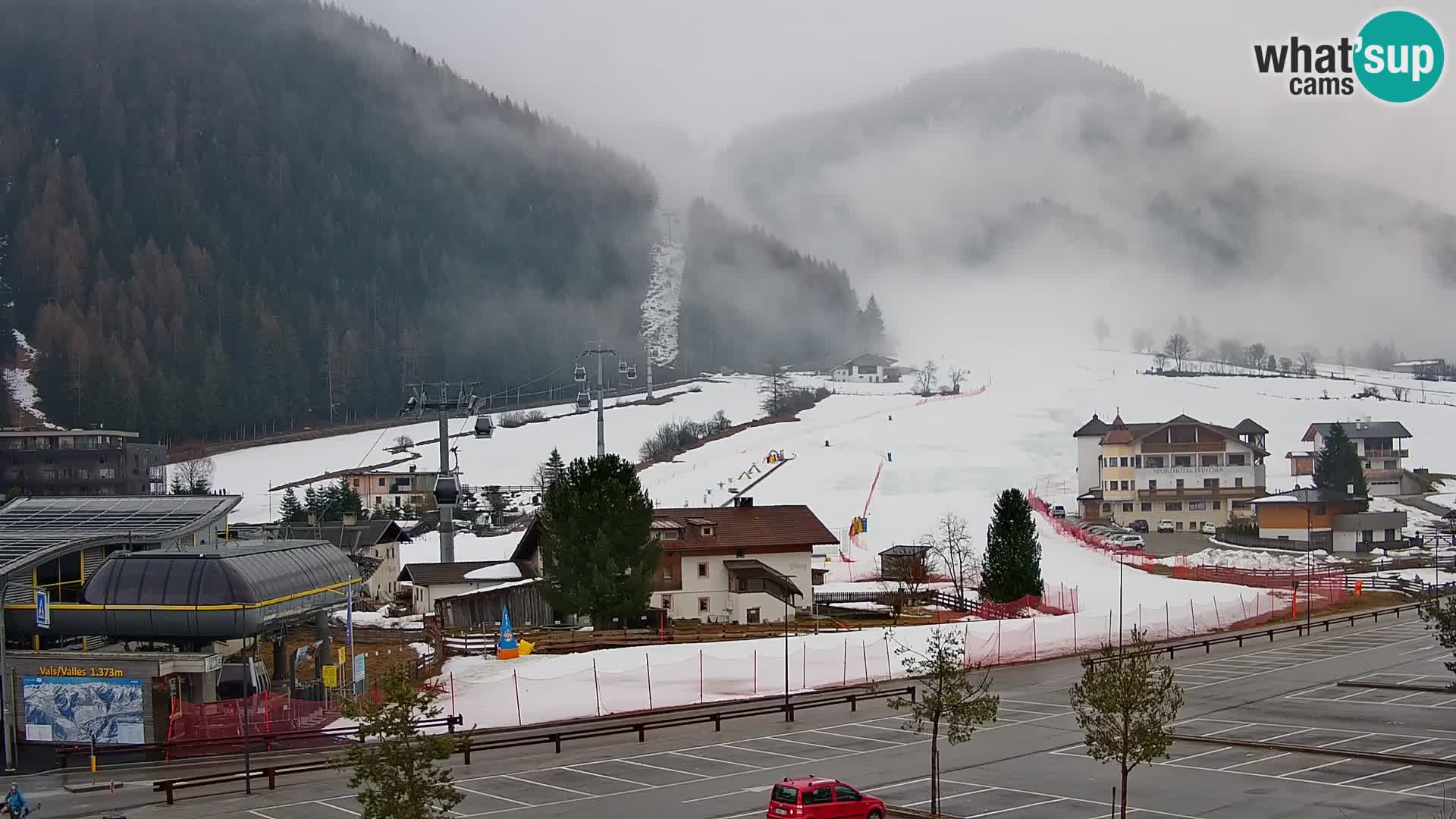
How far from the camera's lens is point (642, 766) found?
82.8 feet

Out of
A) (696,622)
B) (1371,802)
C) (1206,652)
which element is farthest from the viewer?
(696,622)

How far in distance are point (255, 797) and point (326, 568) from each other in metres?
11.8

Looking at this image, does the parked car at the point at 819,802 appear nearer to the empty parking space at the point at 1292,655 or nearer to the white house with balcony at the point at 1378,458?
the empty parking space at the point at 1292,655

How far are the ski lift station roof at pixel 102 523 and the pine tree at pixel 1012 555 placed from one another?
2548 centimetres

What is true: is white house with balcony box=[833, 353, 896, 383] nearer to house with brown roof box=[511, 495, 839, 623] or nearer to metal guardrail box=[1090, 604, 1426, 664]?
house with brown roof box=[511, 495, 839, 623]

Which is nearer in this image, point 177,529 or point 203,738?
point 203,738

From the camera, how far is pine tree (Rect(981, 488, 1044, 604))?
155 feet

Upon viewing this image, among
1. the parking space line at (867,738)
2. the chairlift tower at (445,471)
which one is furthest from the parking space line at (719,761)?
the chairlift tower at (445,471)

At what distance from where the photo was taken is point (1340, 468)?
3187 inches

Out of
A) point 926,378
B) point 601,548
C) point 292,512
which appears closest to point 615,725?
point 601,548

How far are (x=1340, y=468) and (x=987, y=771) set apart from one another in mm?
65125

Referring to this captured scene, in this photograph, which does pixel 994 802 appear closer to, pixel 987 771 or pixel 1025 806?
pixel 1025 806

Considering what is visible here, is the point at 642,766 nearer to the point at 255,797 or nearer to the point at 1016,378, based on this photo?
the point at 255,797

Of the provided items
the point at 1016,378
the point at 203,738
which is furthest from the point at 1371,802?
the point at 1016,378
